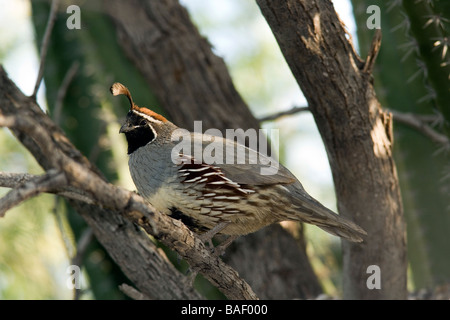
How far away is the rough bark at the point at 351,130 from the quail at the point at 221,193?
34cm

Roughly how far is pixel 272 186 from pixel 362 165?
62 cm

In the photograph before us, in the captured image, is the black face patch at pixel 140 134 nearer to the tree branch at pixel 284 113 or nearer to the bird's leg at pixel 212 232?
the bird's leg at pixel 212 232

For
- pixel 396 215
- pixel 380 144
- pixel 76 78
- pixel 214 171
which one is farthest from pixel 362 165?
pixel 76 78

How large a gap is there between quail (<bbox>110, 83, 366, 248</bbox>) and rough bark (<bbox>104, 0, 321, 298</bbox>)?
121 centimetres

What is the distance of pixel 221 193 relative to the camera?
338 cm

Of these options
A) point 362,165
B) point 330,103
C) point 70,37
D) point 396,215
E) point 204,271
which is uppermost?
point 70,37

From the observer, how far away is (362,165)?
3.63 meters

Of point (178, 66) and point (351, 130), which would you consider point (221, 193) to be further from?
point (178, 66)

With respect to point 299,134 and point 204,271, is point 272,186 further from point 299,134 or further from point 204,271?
point 299,134

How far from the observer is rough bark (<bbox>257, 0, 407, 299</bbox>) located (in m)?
3.24

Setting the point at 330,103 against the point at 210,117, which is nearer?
the point at 330,103

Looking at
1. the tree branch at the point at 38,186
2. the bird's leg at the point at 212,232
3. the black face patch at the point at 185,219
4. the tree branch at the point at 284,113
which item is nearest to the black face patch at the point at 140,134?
the black face patch at the point at 185,219

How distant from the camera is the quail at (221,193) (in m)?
3.35

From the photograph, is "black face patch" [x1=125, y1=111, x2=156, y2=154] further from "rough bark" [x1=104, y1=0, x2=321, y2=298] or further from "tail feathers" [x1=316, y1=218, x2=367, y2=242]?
"tail feathers" [x1=316, y1=218, x2=367, y2=242]
